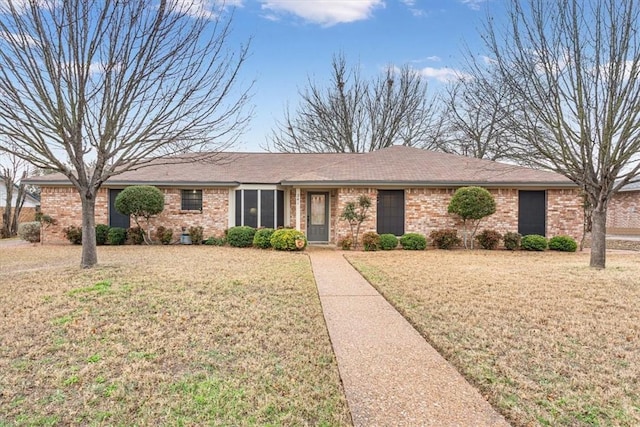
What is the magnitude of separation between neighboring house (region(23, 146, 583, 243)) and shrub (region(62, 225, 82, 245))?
550 mm

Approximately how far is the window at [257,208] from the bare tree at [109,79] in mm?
5642

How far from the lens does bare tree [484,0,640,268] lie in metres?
8.05

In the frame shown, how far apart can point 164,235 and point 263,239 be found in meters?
4.14

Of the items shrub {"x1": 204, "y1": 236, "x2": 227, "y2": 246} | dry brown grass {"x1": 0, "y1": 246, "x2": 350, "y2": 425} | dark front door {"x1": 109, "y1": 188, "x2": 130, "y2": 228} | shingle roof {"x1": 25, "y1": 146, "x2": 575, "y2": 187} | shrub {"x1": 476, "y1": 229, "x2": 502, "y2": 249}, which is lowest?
dry brown grass {"x1": 0, "y1": 246, "x2": 350, "y2": 425}

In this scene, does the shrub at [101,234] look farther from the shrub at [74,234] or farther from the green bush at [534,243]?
the green bush at [534,243]

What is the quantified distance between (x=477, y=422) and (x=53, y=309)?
5.49 meters

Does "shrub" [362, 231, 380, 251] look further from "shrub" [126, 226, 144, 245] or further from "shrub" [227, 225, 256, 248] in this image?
"shrub" [126, 226, 144, 245]

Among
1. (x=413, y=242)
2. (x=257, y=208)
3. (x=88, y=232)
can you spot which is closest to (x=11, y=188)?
(x=257, y=208)

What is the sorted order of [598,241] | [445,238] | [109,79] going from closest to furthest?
1. [109,79]
2. [598,241]
3. [445,238]

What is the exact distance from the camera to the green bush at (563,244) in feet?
42.2

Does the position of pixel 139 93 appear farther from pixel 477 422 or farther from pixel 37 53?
pixel 477 422

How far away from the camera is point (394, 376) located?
3.22 metres

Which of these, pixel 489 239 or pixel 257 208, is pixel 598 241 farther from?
pixel 257 208

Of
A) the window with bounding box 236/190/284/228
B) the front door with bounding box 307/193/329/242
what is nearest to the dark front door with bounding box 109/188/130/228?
the window with bounding box 236/190/284/228
